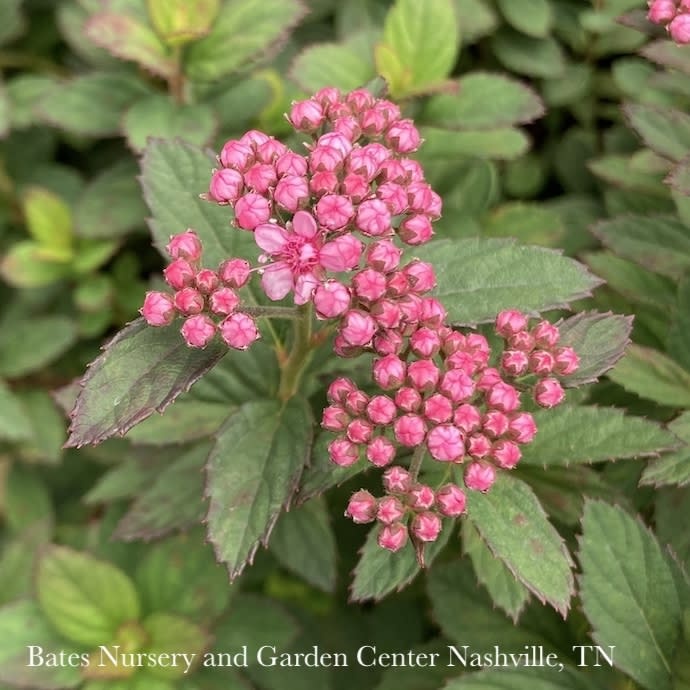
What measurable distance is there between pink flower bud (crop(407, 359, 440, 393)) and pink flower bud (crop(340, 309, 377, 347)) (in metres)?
0.12

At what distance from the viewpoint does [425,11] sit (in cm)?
249

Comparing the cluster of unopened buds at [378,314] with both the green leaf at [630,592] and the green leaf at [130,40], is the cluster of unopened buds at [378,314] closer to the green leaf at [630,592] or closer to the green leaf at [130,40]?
the green leaf at [630,592]

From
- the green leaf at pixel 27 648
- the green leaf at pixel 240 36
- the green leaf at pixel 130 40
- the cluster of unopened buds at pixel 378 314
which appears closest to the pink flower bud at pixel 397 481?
the cluster of unopened buds at pixel 378 314

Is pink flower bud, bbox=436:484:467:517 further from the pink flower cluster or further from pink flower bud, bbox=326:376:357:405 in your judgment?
the pink flower cluster

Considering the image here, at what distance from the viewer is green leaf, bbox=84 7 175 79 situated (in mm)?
2453

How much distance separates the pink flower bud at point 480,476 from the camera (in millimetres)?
1532

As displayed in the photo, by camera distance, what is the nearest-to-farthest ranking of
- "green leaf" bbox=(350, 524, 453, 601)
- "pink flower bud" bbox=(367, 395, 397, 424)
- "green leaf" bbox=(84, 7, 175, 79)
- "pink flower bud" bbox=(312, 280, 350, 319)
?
"pink flower bud" bbox=(312, 280, 350, 319) < "pink flower bud" bbox=(367, 395, 397, 424) < "green leaf" bbox=(350, 524, 453, 601) < "green leaf" bbox=(84, 7, 175, 79)

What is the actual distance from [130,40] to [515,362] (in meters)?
1.65

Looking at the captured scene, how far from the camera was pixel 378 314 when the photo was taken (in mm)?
1514

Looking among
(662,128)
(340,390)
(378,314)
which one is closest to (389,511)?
(340,390)

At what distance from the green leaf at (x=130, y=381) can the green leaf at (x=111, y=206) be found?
4.55ft

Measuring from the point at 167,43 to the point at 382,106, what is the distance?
1128 millimetres

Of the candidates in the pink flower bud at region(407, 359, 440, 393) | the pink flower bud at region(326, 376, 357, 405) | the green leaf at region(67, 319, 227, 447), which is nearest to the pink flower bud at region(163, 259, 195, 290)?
the green leaf at region(67, 319, 227, 447)

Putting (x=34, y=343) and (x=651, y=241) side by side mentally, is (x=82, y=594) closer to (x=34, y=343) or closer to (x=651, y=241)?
(x=34, y=343)
